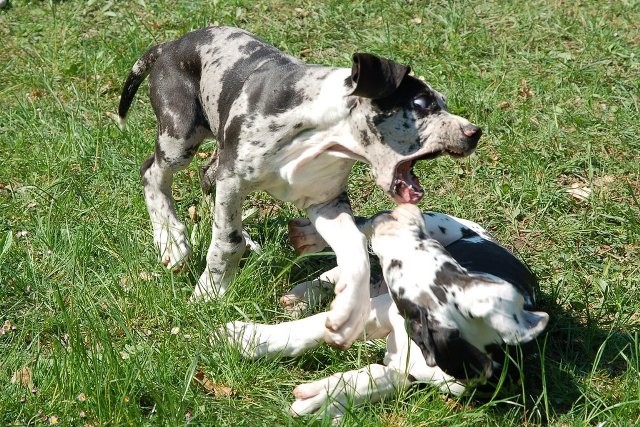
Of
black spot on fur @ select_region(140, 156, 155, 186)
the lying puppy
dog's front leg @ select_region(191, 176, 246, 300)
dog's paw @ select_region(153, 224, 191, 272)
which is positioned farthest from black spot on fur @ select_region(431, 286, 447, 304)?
black spot on fur @ select_region(140, 156, 155, 186)

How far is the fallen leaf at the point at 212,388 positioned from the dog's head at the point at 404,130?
1.21 m

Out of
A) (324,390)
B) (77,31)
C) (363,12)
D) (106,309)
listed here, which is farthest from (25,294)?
(363,12)

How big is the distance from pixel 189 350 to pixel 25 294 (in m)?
1.13

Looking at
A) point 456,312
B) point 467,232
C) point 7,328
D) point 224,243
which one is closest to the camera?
point 456,312

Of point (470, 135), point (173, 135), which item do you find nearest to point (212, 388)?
point (173, 135)

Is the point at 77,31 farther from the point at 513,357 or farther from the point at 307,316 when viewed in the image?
the point at 513,357

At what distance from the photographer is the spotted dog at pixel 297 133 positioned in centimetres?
439

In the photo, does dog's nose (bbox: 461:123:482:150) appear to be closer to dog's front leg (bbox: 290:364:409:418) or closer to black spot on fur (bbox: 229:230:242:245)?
dog's front leg (bbox: 290:364:409:418)

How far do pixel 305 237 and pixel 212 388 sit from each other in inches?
38.9

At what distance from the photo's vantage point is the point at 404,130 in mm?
4457

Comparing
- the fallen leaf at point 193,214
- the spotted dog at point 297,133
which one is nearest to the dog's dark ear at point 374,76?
the spotted dog at point 297,133

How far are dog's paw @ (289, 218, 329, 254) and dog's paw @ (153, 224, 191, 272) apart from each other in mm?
667

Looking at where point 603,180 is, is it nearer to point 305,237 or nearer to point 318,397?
point 305,237

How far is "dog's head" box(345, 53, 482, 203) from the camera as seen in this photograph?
4398 mm
